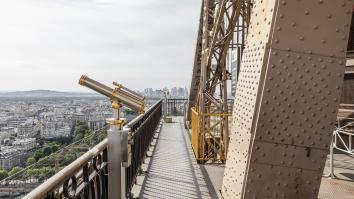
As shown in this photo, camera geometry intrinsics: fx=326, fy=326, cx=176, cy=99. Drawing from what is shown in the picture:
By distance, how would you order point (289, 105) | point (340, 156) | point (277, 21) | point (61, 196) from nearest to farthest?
1. point (61, 196)
2. point (277, 21)
3. point (289, 105)
4. point (340, 156)

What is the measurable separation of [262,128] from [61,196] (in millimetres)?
2099

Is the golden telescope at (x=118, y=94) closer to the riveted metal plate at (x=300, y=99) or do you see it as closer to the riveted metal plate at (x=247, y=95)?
the riveted metal plate at (x=247, y=95)

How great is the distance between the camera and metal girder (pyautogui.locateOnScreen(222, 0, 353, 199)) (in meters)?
3.30

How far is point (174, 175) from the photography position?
7922 millimetres

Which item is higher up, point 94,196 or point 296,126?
point 296,126

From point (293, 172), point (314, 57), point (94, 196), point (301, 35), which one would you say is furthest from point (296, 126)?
point (94, 196)

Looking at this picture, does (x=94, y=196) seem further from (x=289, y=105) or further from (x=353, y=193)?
(x=353, y=193)

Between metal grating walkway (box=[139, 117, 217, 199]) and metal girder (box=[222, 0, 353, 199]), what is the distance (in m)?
2.89

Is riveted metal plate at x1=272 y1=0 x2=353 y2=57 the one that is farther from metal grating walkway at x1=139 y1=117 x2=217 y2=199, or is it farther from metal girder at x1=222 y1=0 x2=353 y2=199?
metal grating walkway at x1=139 y1=117 x2=217 y2=199

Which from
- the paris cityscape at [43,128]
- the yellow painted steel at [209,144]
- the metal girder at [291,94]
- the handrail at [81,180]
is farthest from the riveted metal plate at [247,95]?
the paris cityscape at [43,128]

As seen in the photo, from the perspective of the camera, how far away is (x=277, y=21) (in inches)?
128

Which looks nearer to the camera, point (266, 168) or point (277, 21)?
point (277, 21)

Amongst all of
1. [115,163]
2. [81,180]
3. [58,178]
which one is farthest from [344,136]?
[58,178]

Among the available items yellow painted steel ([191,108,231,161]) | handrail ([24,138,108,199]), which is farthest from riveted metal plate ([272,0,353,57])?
yellow painted steel ([191,108,231,161])
